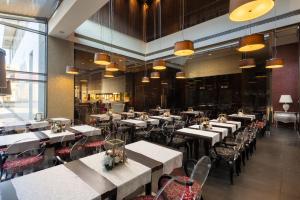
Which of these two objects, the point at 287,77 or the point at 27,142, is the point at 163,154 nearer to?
the point at 27,142

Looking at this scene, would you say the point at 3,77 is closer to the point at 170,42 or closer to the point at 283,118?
the point at 170,42

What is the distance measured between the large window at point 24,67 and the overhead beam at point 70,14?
793 mm

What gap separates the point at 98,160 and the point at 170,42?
7.86m

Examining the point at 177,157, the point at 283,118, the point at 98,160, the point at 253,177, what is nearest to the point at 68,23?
the point at 98,160

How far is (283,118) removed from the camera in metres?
7.50

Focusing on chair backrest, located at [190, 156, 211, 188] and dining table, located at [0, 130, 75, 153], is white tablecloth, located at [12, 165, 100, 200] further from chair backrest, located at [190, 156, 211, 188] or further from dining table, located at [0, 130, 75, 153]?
dining table, located at [0, 130, 75, 153]

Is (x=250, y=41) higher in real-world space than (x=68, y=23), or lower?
lower

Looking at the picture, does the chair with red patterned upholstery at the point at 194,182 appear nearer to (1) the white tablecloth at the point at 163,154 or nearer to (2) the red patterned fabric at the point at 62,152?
(1) the white tablecloth at the point at 163,154

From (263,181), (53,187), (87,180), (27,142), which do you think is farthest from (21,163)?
(263,181)

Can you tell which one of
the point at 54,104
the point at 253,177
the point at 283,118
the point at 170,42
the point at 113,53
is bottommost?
the point at 253,177

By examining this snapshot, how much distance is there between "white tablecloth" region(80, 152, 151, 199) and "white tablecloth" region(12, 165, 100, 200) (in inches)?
8.6

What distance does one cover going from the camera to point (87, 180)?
4.87ft

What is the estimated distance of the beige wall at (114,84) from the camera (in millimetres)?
12567

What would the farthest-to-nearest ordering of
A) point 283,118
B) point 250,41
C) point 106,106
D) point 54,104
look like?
point 106,106
point 283,118
point 54,104
point 250,41
